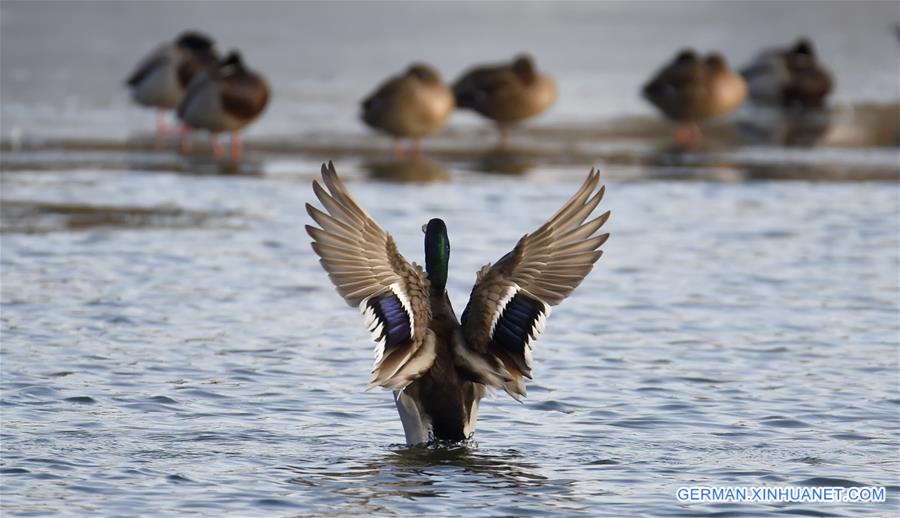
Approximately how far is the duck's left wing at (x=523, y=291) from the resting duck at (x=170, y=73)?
49.1 feet

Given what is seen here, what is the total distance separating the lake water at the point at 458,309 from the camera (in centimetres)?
662

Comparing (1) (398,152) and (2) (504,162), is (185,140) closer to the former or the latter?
(1) (398,152)

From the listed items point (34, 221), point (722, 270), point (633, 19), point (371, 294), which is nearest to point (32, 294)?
point (34, 221)

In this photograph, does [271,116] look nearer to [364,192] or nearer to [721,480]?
[364,192]

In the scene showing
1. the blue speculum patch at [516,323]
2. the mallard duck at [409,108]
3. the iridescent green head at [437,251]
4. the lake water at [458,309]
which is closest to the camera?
the lake water at [458,309]

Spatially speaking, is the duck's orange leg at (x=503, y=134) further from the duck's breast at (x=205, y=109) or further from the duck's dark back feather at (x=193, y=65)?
the duck's dark back feather at (x=193, y=65)

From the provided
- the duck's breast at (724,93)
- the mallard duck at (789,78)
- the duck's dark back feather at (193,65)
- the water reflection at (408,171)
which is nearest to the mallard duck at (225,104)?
the water reflection at (408,171)

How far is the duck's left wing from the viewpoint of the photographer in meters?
6.97

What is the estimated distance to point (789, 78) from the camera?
25.5 meters

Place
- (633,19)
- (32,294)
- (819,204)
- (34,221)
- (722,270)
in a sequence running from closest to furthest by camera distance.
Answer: (32,294), (722,270), (34,221), (819,204), (633,19)

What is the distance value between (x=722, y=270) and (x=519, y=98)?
9324mm

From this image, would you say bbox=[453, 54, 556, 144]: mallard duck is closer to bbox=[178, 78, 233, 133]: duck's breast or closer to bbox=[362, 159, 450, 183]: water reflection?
bbox=[362, 159, 450, 183]: water reflection

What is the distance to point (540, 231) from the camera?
7320 mm

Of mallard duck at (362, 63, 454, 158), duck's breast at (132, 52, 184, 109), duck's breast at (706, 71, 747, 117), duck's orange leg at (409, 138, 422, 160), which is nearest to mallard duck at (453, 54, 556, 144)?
mallard duck at (362, 63, 454, 158)
